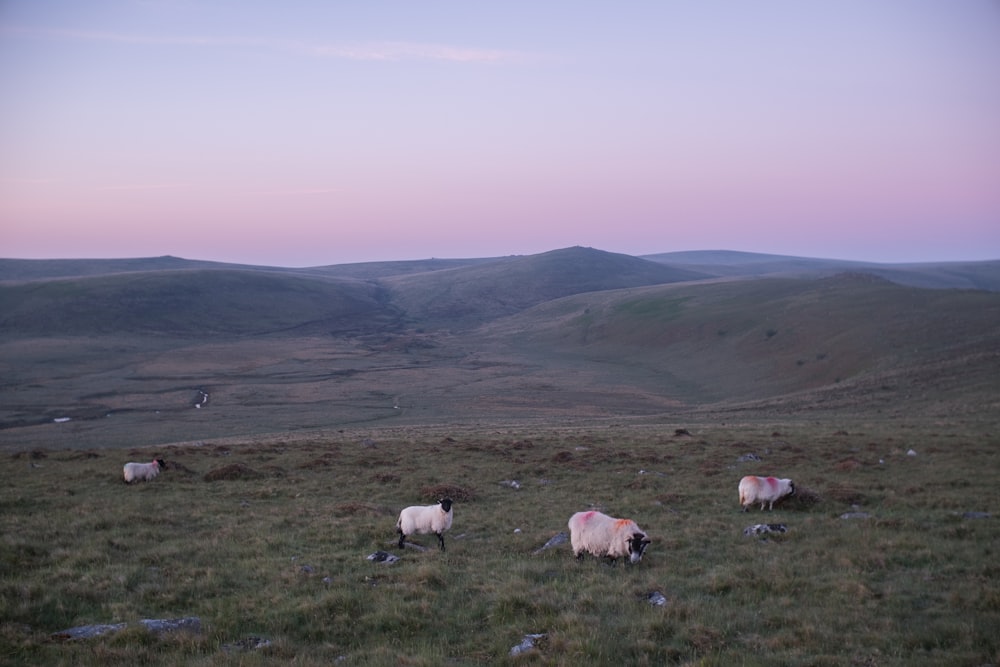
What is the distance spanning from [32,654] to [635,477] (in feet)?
51.6

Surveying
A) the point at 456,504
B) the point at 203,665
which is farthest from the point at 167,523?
the point at 203,665

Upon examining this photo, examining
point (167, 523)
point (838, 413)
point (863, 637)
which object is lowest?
point (838, 413)

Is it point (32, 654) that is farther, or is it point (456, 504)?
point (456, 504)

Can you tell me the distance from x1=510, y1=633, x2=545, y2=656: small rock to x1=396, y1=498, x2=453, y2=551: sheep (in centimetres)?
515

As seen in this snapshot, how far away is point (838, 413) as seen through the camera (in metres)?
38.4

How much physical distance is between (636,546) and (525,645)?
4.15 meters

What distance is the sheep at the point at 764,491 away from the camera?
15.5 m

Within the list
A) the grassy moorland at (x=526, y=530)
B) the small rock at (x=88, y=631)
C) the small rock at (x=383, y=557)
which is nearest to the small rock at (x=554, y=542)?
the grassy moorland at (x=526, y=530)

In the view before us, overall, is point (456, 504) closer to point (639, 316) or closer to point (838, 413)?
point (838, 413)

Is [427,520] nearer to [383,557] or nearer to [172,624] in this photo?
[383,557]

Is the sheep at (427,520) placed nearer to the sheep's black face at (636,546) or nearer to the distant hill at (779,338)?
the sheep's black face at (636,546)

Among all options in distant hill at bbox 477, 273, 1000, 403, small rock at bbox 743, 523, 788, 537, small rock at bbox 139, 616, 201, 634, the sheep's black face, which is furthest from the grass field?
distant hill at bbox 477, 273, 1000, 403

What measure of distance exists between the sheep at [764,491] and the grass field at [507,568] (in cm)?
31

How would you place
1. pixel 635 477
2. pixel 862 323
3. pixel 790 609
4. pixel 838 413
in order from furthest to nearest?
1. pixel 862 323
2. pixel 838 413
3. pixel 635 477
4. pixel 790 609
